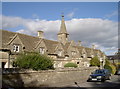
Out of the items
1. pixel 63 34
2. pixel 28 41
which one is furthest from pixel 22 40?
pixel 63 34

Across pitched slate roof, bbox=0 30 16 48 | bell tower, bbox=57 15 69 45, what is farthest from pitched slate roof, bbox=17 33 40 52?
bell tower, bbox=57 15 69 45

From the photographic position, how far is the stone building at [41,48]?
26.3 meters

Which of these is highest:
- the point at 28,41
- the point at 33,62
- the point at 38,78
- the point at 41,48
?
the point at 28,41

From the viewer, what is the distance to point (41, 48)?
3359 centimetres

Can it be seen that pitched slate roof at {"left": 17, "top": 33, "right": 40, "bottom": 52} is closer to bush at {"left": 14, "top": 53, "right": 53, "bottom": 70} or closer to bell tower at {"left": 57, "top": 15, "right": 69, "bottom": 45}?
bush at {"left": 14, "top": 53, "right": 53, "bottom": 70}

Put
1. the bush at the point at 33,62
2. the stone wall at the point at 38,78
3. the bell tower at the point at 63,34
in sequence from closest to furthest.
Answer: the stone wall at the point at 38,78
the bush at the point at 33,62
the bell tower at the point at 63,34

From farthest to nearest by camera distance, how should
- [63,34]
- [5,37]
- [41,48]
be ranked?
[63,34] < [41,48] < [5,37]

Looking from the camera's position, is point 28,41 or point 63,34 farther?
point 63,34

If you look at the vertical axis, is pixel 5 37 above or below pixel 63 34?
below

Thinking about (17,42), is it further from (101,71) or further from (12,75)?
(101,71)

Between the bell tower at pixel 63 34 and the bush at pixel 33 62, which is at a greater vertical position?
the bell tower at pixel 63 34

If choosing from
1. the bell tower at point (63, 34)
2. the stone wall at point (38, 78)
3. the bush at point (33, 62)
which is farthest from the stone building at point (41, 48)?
the stone wall at point (38, 78)

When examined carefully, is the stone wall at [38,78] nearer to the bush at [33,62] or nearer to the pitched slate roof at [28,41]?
the bush at [33,62]

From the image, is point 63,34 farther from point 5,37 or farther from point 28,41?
point 5,37
